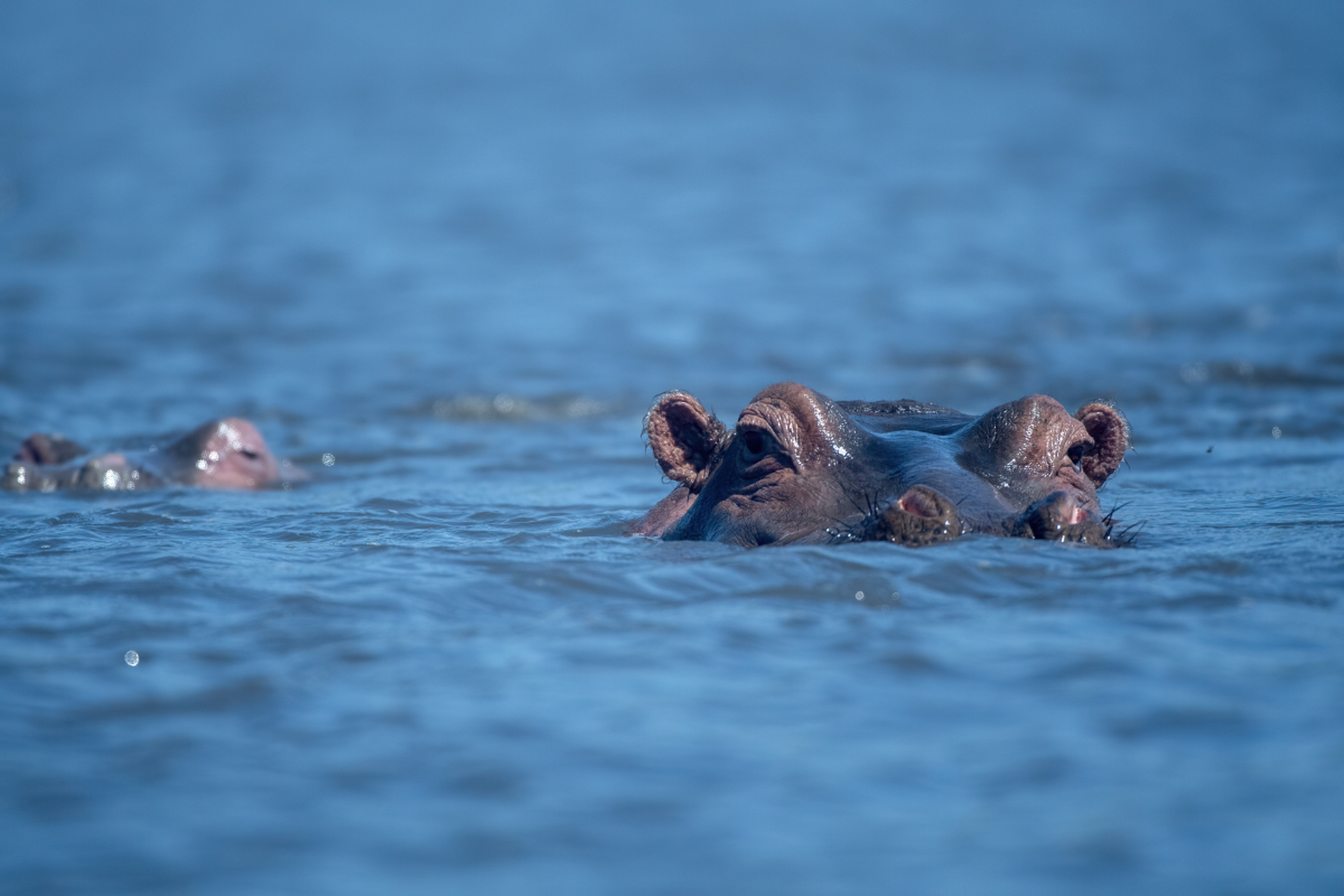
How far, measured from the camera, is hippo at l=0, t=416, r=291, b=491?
9.15 meters

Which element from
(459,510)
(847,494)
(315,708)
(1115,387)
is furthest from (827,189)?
(315,708)

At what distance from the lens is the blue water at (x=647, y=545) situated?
Answer: 3488mm

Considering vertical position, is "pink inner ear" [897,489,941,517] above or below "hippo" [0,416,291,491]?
below

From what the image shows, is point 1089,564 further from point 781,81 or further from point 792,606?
point 781,81

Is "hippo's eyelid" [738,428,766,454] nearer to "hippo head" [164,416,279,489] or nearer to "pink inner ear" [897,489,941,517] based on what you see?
"pink inner ear" [897,489,941,517]

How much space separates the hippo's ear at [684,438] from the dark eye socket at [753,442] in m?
0.48

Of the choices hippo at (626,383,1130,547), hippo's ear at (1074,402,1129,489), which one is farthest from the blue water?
hippo's ear at (1074,402,1129,489)

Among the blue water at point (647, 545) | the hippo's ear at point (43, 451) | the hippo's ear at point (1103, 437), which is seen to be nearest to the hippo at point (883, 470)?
the hippo's ear at point (1103, 437)

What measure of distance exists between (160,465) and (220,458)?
40 centimetres

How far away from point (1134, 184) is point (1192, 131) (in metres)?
8.95

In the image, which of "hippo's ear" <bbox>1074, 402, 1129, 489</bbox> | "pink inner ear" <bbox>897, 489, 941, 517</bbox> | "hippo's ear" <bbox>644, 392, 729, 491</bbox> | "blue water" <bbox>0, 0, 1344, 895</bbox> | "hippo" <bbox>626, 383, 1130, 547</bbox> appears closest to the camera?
"blue water" <bbox>0, 0, 1344, 895</bbox>

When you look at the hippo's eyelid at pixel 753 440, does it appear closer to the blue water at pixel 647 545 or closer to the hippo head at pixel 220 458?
the blue water at pixel 647 545

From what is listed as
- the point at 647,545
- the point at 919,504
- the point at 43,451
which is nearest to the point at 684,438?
the point at 647,545

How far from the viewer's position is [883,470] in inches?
236
